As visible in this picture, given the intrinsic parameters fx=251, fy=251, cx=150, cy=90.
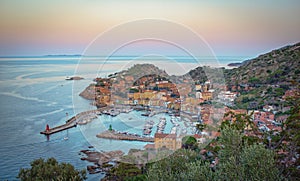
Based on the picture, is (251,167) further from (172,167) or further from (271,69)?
(271,69)

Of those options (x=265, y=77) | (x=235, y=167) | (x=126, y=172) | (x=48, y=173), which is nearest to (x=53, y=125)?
(x=126, y=172)

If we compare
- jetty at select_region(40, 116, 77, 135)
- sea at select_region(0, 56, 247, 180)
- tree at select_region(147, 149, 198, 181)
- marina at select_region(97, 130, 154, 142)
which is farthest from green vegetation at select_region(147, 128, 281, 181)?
jetty at select_region(40, 116, 77, 135)

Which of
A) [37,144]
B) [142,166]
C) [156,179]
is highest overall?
[156,179]

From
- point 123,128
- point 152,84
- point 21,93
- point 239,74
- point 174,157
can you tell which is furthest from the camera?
point 21,93

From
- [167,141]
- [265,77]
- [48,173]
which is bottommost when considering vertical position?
[48,173]

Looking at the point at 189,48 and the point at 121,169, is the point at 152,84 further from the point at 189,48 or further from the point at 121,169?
the point at 121,169

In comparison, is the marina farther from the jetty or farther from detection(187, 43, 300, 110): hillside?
the jetty

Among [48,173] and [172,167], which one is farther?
[48,173]

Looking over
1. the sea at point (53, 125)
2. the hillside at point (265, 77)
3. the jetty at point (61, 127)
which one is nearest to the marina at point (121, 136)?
the sea at point (53, 125)

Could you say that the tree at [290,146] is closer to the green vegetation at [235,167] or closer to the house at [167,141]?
the green vegetation at [235,167]

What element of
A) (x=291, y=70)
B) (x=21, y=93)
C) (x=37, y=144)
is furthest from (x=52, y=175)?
(x=21, y=93)

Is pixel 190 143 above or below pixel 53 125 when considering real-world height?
above
